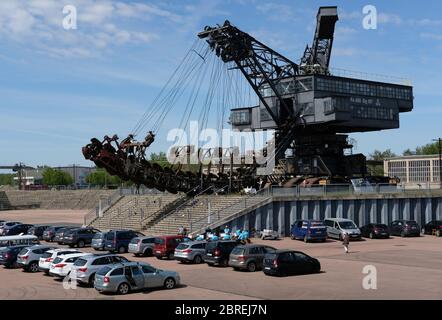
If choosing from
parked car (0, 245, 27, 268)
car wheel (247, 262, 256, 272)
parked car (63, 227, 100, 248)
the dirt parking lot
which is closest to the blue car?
the dirt parking lot

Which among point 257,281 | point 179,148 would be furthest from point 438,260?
point 179,148

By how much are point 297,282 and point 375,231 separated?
2367 centimetres

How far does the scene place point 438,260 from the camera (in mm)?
32875

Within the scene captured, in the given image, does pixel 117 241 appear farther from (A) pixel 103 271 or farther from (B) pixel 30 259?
(A) pixel 103 271

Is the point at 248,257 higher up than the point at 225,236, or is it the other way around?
the point at 248,257

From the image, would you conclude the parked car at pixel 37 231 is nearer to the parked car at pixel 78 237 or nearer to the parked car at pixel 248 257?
the parked car at pixel 78 237

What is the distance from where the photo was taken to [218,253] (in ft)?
101

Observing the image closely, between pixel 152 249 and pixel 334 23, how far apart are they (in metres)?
49.6

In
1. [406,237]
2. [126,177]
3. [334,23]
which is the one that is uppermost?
[334,23]

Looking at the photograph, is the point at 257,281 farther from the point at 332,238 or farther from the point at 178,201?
the point at 178,201

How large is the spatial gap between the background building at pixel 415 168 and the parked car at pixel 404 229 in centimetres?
5614

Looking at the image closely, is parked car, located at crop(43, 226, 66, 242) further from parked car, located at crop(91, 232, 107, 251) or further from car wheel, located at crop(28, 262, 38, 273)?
car wheel, located at crop(28, 262, 38, 273)

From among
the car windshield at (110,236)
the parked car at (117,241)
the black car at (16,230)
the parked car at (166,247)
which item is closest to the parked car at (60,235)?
the car windshield at (110,236)

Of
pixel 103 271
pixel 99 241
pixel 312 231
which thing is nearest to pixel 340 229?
pixel 312 231
